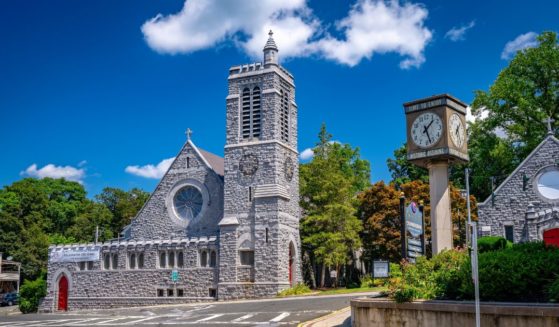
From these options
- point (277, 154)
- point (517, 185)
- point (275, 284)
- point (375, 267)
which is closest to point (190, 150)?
point (277, 154)

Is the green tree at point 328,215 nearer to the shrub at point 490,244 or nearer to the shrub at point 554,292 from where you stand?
the shrub at point 490,244

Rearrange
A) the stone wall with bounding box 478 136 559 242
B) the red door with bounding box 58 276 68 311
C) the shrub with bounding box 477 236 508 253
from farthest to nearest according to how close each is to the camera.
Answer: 1. the red door with bounding box 58 276 68 311
2. the stone wall with bounding box 478 136 559 242
3. the shrub with bounding box 477 236 508 253

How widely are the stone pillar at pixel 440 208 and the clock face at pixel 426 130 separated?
0.64m

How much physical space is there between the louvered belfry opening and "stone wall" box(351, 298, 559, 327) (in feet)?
86.5

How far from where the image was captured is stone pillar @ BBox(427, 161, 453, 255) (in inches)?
644

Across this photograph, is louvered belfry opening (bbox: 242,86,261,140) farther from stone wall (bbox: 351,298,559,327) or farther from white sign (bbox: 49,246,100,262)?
stone wall (bbox: 351,298,559,327)

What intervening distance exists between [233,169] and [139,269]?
1016cm

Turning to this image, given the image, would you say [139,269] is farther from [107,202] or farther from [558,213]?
[107,202]

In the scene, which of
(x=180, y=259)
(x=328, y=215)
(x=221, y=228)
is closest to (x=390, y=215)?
(x=328, y=215)

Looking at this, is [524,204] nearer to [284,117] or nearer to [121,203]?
[284,117]

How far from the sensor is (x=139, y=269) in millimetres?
43750

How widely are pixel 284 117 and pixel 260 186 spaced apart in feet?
17.5

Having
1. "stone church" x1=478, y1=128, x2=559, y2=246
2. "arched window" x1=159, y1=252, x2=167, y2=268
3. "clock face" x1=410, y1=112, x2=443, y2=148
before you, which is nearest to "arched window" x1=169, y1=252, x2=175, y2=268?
"arched window" x1=159, y1=252, x2=167, y2=268

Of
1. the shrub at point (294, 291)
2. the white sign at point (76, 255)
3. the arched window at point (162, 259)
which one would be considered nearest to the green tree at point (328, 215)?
the shrub at point (294, 291)
